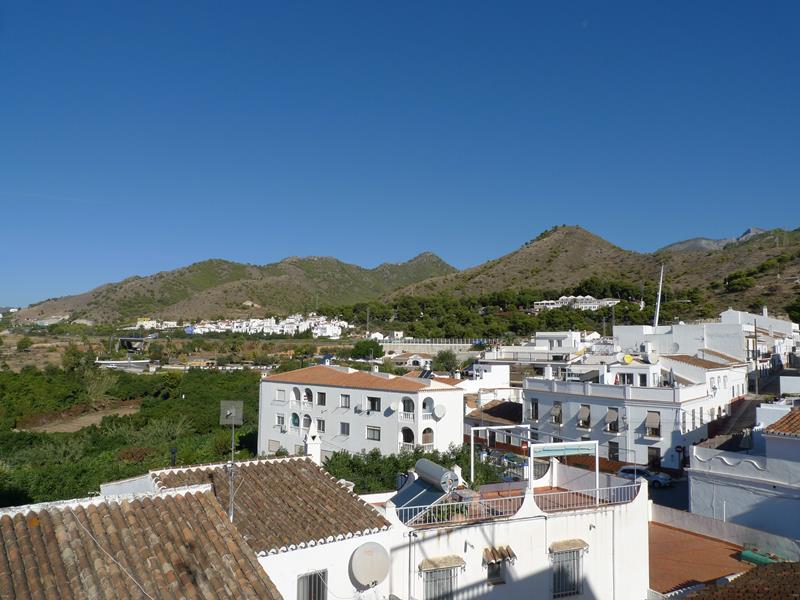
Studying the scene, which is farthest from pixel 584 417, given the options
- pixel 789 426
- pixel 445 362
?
pixel 445 362

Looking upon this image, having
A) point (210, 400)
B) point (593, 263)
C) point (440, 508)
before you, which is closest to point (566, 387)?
point (440, 508)

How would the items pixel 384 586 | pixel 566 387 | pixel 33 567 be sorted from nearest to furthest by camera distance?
pixel 33 567, pixel 384 586, pixel 566 387

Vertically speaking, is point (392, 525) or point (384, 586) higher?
point (392, 525)

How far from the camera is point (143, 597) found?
18.1 ft

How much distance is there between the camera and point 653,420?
26.3 metres

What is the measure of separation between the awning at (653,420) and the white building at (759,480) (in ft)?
27.6

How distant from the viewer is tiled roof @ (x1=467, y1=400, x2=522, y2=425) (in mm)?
35031

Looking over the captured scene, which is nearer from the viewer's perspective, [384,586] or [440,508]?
[384,586]

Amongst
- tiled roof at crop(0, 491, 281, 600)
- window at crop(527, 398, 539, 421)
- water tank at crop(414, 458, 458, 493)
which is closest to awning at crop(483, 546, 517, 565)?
water tank at crop(414, 458, 458, 493)

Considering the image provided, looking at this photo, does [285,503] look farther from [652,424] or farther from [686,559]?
[652,424]

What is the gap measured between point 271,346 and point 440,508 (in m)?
88.1

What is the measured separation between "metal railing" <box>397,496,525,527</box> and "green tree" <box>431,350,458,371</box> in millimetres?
55114

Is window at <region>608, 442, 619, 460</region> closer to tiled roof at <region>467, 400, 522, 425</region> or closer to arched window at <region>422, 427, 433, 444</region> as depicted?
tiled roof at <region>467, 400, 522, 425</region>

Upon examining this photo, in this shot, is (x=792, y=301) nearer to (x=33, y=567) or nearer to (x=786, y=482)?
(x=786, y=482)
